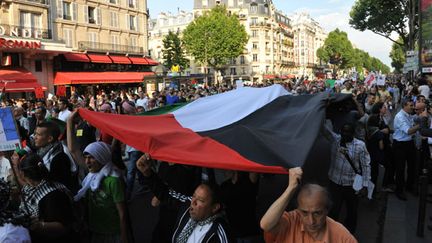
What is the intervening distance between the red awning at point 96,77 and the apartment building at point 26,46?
3.40 feet

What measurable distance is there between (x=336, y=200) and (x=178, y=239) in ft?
10.7

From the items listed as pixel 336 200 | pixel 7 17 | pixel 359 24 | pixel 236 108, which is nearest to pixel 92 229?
pixel 236 108

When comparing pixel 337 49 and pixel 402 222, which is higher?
pixel 337 49

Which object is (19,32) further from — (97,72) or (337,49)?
(337,49)

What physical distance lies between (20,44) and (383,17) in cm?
2794

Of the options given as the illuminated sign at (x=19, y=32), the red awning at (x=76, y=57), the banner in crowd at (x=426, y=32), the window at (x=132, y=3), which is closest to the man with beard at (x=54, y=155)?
the banner in crowd at (x=426, y=32)

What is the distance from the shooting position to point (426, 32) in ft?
75.7

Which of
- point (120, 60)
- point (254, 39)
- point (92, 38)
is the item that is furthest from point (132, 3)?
point (254, 39)

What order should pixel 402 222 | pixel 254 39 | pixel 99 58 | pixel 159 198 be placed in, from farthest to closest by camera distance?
1. pixel 254 39
2. pixel 99 58
3. pixel 402 222
4. pixel 159 198

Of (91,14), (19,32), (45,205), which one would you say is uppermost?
(91,14)

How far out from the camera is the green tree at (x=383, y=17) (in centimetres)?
3228

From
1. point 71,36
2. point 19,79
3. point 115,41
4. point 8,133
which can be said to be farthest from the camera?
point 115,41

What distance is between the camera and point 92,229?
409 cm

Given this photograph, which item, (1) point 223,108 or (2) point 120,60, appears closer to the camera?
(1) point 223,108
